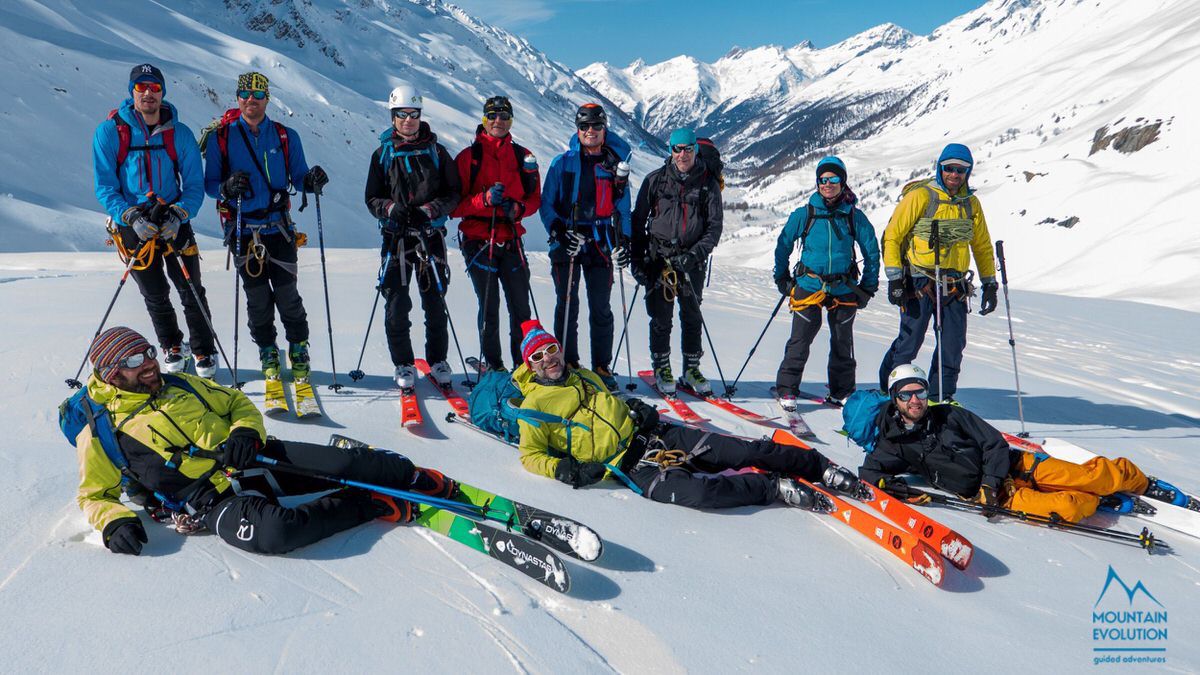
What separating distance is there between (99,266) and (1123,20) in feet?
538

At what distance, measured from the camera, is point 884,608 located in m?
3.71

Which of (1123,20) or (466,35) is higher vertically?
(1123,20)

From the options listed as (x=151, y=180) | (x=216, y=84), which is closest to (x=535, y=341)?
(x=151, y=180)

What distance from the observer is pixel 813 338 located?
7.01 meters

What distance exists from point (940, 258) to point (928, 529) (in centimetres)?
321

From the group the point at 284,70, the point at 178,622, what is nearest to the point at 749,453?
the point at 178,622

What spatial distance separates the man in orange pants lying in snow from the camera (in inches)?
189

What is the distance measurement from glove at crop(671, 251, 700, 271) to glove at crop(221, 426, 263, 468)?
13.7 ft

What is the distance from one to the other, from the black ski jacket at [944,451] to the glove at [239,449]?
3.99 metres

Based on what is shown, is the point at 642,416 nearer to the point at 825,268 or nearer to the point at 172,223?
the point at 825,268

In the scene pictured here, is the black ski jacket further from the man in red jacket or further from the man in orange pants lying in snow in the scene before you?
the man in red jacket

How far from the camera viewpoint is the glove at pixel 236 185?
18.2 feet

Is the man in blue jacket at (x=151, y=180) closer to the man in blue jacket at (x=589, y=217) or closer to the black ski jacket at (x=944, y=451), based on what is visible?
the man in blue jacket at (x=589, y=217)

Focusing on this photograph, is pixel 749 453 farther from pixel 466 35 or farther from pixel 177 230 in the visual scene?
pixel 466 35
